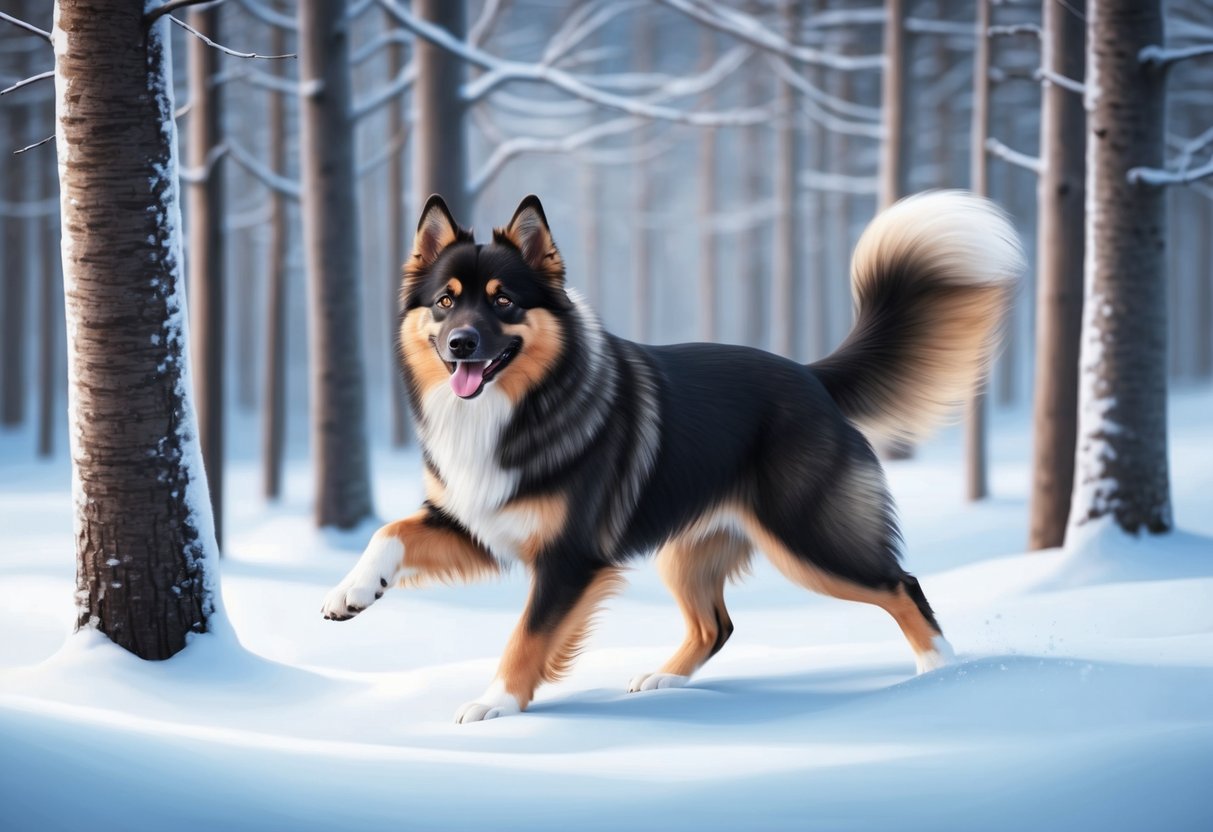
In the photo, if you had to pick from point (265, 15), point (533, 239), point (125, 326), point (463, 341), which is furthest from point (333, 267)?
point (463, 341)

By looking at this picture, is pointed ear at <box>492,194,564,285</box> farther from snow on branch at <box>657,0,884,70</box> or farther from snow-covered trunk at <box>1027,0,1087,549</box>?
snow on branch at <box>657,0,884,70</box>

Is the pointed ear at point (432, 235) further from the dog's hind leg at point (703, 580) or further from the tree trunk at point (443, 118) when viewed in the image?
the tree trunk at point (443, 118)

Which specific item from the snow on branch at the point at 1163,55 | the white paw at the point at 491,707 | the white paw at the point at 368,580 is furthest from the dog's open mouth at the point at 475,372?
the snow on branch at the point at 1163,55

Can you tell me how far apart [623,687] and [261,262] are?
32.2 meters

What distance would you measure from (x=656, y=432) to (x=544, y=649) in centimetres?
89

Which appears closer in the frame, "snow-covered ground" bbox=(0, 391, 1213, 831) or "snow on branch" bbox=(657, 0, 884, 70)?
"snow-covered ground" bbox=(0, 391, 1213, 831)

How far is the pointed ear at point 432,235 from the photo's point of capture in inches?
169

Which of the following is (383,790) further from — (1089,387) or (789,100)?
(789,100)

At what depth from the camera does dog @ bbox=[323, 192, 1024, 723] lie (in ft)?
13.8

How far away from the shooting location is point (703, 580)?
4973mm

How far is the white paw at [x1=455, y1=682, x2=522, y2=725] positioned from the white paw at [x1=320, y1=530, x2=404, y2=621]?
48cm

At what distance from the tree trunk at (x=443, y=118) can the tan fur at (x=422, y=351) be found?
17.2 ft

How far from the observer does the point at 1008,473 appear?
13.3 metres

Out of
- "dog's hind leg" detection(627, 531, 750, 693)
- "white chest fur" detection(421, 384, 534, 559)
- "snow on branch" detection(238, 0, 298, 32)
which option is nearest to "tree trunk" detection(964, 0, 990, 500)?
"snow on branch" detection(238, 0, 298, 32)
